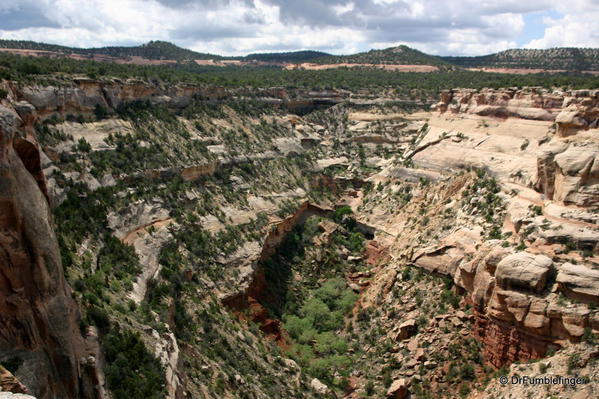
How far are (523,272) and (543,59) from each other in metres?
135

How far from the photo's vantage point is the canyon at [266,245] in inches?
832

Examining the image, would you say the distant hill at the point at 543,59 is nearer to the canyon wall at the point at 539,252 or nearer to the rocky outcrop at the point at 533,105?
the rocky outcrop at the point at 533,105

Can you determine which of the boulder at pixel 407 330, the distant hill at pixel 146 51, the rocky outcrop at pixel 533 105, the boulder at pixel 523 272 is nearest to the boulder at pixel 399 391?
the boulder at pixel 407 330

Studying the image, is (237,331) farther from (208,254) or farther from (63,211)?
(63,211)

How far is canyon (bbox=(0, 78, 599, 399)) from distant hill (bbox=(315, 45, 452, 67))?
79.8m

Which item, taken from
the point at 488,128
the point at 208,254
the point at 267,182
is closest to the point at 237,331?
the point at 208,254

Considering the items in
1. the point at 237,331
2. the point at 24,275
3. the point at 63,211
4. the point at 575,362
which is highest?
the point at 24,275

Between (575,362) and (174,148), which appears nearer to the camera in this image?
(575,362)

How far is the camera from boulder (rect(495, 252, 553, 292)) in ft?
112

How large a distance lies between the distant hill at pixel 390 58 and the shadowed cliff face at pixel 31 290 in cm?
14203

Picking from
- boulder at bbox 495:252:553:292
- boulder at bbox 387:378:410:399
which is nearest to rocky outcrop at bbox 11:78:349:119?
boulder at bbox 387:378:410:399

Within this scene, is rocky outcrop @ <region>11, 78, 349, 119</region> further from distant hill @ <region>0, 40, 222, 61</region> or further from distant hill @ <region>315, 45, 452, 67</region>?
distant hill @ <region>0, 40, 222, 61</region>

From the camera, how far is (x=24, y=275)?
720 inches

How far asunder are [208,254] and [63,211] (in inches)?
553
